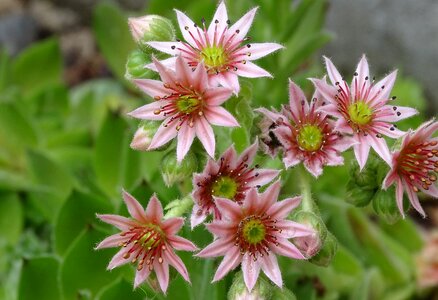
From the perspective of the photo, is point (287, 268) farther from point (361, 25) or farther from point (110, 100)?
point (361, 25)

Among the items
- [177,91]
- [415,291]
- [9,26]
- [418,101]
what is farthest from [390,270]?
[9,26]

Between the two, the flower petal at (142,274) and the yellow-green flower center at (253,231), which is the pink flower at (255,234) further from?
the flower petal at (142,274)

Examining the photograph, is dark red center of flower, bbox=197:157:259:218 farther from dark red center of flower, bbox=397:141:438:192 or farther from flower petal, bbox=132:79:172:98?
dark red center of flower, bbox=397:141:438:192

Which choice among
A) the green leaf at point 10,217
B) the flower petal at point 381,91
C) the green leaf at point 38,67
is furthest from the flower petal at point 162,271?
the green leaf at point 38,67

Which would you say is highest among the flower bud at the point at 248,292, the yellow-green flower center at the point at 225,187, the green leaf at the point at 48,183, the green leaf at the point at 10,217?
the yellow-green flower center at the point at 225,187

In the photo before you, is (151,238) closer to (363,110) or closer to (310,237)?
(310,237)

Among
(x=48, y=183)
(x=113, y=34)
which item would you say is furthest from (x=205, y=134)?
(x=113, y=34)

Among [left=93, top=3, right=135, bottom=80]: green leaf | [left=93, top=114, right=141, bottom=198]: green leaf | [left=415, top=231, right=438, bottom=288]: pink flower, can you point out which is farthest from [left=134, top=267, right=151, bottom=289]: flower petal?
[left=93, top=3, right=135, bottom=80]: green leaf
